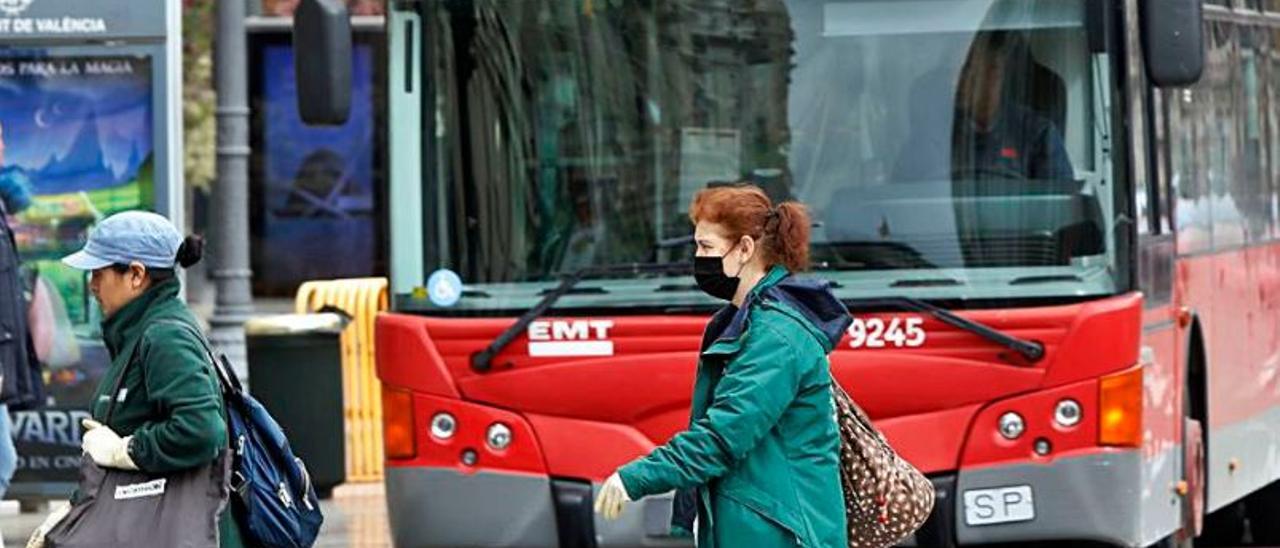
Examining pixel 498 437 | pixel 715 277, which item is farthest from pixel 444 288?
pixel 715 277

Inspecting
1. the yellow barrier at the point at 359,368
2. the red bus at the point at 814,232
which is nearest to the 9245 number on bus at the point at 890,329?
the red bus at the point at 814,232

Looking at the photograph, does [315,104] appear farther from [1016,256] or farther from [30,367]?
[1016,256]

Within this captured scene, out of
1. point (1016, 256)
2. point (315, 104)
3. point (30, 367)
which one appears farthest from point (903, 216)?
point (30, 367)

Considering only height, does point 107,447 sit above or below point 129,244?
below

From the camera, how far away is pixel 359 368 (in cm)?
1598

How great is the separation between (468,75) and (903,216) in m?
1.58

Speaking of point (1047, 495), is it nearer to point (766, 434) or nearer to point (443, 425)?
point (443, 425)

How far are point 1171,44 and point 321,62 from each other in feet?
9.21

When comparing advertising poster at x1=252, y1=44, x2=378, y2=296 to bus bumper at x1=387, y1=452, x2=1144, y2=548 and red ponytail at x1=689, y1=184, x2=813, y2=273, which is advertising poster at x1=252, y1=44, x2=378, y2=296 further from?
red ponytail at x1=689, y1=184, x2=813, y2=273

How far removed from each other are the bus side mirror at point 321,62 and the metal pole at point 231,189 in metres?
6.55

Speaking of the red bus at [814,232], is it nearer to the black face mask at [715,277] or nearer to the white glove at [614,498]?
the black face mask at [715,277]

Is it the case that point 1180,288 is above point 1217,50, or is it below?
below

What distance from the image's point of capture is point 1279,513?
1388 centimetres

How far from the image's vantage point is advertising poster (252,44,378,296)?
39.9 metres
